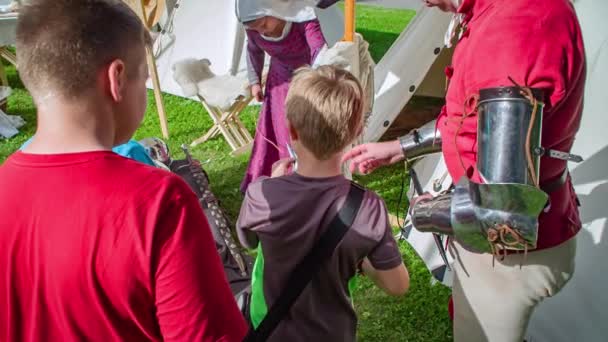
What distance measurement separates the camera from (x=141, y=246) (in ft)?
2.57

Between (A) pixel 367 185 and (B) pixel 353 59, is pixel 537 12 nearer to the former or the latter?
(B) pixel 353 59

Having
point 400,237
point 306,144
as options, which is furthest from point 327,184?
point 400,237

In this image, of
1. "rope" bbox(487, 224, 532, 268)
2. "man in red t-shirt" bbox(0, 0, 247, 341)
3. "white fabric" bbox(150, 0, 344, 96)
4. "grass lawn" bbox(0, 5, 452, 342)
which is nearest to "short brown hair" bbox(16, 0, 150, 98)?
"man in red t-shirt" bbox(0, 0, 247, 341)

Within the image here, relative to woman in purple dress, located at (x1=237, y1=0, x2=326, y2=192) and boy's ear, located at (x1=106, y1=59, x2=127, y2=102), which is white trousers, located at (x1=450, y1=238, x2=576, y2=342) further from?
woman in purple dress, located at (x1=237, y1=0, x2=326, y2=192)

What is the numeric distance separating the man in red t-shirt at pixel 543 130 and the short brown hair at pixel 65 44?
2.61 feet

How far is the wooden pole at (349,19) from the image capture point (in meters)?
2.18

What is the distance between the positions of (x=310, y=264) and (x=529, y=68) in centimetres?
66

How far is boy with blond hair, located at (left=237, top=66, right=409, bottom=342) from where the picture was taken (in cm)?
125

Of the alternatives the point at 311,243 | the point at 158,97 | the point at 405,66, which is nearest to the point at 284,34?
the point at 405,66

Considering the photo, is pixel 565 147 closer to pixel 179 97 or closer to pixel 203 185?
pixel 203 185

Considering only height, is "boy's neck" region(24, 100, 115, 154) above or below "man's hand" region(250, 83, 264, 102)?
above

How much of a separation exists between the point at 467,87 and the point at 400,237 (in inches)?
74.1

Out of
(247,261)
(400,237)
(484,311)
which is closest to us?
(484,311)

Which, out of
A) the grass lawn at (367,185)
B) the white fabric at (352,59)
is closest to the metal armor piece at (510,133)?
the white fabric at (352,59)
